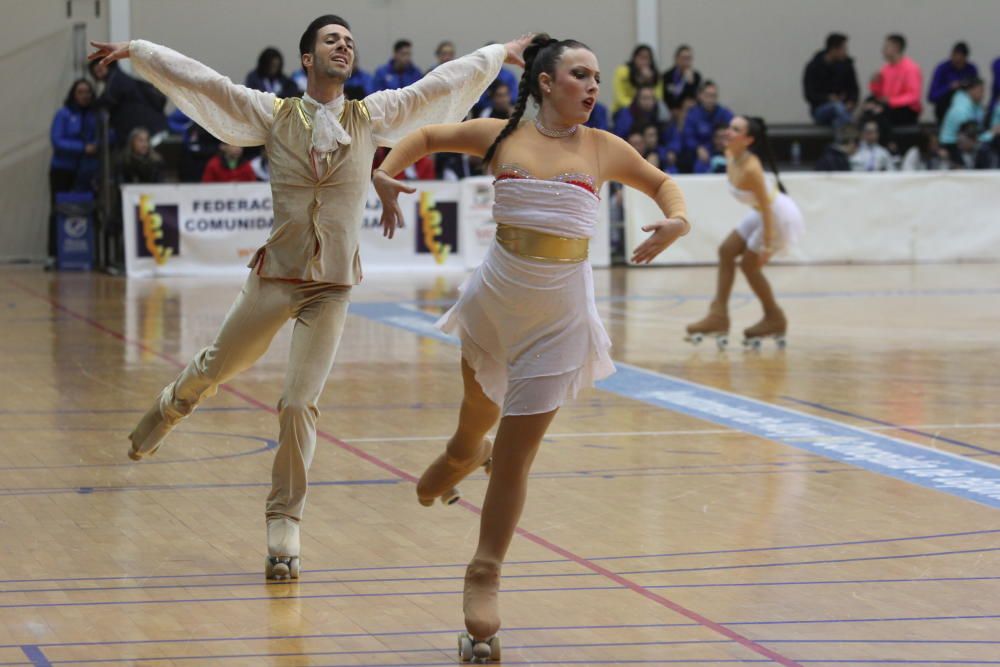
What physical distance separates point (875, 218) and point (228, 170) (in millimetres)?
8608

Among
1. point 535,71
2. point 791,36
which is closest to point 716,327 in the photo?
point 535,71

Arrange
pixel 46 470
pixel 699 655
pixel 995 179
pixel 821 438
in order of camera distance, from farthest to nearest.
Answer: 1. pixel 995 179
2. pixel 821 438
3. pixel 46 470
4. pixel 699 655

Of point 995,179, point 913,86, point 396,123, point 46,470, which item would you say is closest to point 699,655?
point 396,123

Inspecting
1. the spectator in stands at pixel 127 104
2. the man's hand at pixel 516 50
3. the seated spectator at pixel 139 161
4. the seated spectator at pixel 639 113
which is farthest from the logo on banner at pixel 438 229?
the man's hand at pixel 516 50

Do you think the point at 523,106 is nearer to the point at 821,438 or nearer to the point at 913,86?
the point at 821,438

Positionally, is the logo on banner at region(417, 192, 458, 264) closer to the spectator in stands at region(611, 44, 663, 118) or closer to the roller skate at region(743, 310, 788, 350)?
the spectator in stands at region(611, 44, 663, 118)

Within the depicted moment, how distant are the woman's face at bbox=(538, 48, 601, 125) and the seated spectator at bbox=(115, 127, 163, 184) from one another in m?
15.6

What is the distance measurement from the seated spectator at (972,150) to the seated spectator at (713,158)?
138 inches

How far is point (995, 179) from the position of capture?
21906mm

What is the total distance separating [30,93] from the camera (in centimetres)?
2384

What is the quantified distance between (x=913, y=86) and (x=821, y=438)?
16.3 metres

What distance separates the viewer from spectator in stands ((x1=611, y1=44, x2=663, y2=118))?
23047 millimetres

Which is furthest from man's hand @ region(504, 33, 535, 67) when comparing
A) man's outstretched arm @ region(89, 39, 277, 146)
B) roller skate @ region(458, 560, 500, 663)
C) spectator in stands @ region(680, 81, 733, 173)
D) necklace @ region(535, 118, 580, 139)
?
spectator in stands @ region(680, 81, 733, 173)

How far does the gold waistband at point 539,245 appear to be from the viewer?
203 inches
